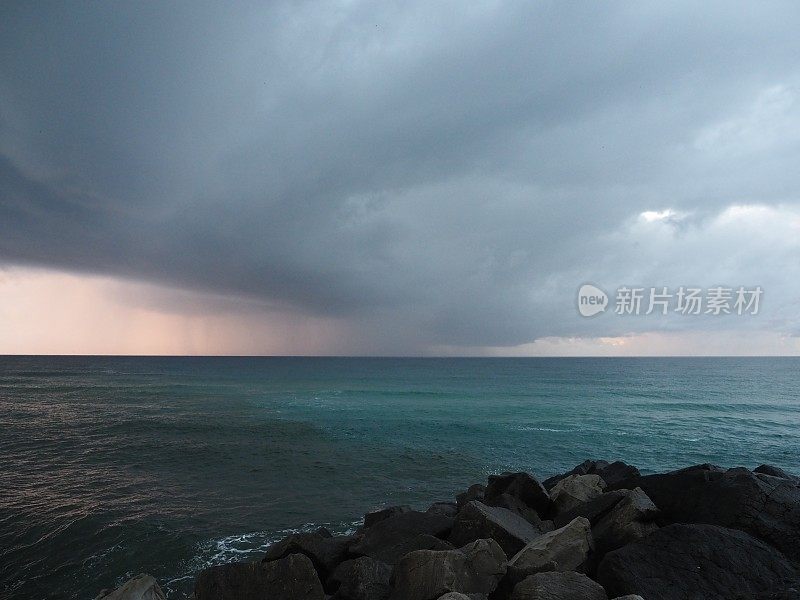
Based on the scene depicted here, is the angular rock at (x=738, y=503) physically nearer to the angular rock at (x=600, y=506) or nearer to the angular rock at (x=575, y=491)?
the angular rock at (x=600, y=506)

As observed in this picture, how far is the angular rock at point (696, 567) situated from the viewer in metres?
7.57

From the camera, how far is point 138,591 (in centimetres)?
867

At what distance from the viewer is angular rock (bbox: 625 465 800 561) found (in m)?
9.08

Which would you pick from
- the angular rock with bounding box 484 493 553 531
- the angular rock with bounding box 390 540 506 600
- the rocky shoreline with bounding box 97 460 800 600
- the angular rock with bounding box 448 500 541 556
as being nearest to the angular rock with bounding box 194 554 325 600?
the rocky shoreline with bounding box 97 460 800 600

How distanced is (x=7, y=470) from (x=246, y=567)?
2524cm

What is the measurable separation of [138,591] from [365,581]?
4.30 meters

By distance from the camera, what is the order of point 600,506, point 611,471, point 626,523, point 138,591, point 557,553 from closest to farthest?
point 138,591, point 557,553, point 626,523, point 600,506, point 611,471

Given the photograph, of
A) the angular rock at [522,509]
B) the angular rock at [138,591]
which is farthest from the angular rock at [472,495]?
the angular rock at [138,591]

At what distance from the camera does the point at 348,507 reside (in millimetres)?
20047

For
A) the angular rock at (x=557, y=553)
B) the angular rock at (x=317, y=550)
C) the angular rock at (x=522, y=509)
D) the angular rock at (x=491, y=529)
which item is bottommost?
the angular rock at (x=317, y=550)

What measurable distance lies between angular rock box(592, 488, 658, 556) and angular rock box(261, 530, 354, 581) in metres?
6.20

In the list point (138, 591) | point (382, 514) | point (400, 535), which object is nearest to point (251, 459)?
point (382, 514)

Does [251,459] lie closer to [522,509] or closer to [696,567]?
[522,509]

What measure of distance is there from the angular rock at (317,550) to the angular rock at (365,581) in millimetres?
1529
